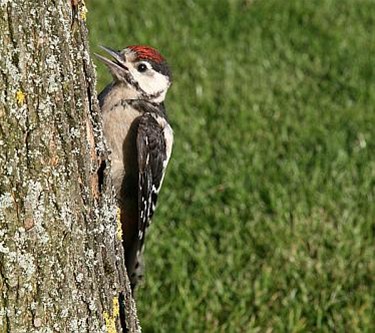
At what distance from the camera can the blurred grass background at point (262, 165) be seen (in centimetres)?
531

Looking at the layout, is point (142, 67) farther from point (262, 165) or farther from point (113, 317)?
point (262, 165)

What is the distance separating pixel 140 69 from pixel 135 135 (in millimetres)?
336

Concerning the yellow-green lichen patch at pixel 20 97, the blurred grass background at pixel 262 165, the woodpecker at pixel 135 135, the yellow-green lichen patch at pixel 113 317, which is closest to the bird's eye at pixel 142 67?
the woodpecker at pixel 135 135

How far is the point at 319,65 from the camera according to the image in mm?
8219

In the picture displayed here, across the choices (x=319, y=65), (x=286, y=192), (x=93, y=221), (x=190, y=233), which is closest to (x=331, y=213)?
(x=286, y=192)

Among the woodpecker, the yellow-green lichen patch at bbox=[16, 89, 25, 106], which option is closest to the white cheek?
the woodpecker

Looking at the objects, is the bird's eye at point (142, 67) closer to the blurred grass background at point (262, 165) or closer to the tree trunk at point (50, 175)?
the blurred grass background at point (262, 165)

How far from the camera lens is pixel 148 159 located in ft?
15.1

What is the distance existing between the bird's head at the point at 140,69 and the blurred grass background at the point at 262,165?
1.16 m

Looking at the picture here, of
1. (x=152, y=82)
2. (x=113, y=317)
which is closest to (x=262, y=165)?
(x=152, y=82)

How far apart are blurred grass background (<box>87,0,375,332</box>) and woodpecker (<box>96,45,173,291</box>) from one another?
693mm

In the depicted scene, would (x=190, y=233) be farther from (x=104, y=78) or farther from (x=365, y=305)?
(x=104, y=78)

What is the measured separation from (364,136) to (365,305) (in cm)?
203

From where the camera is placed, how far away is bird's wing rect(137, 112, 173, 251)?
455 centimetres
